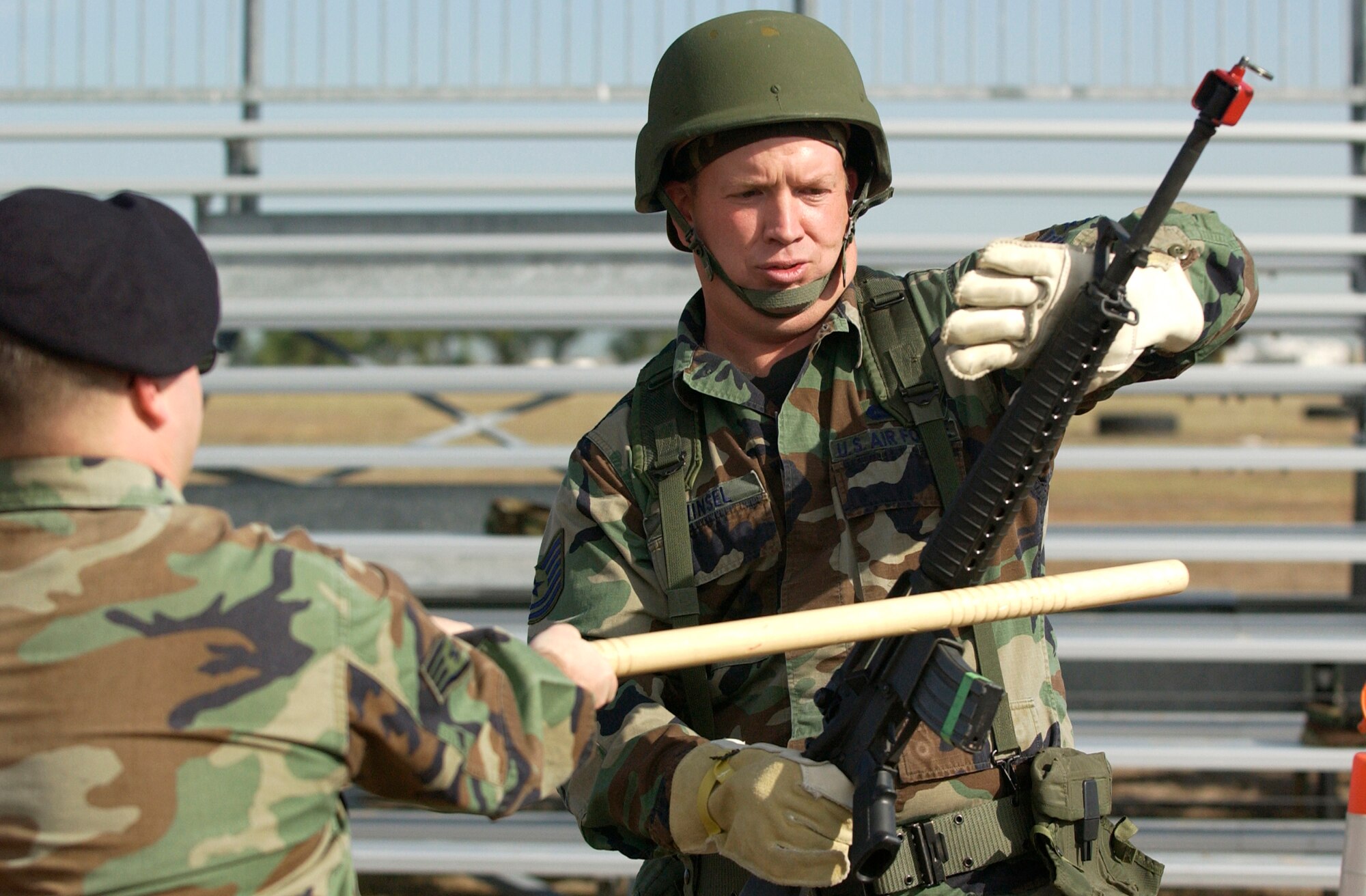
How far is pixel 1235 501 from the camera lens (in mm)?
16438

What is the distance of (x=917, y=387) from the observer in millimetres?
2230

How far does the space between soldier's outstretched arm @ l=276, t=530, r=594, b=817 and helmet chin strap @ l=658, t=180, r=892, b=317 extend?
2.98ft

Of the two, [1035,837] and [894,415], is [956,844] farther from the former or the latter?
[894,415]

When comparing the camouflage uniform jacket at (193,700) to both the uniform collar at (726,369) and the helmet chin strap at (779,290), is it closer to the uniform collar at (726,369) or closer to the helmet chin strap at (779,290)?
the uniform collar at (726,369)

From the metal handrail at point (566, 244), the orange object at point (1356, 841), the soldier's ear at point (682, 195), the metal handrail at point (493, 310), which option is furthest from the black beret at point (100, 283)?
the metal handrail at point (566, 244)

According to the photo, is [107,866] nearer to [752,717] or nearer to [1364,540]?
[752,717]

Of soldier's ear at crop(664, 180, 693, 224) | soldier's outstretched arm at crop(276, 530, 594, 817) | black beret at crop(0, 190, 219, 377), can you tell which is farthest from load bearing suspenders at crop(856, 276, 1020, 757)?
black beret at crop(0, 190, 219, 377)

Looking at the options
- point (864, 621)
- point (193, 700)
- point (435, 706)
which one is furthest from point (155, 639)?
point (864, 621)

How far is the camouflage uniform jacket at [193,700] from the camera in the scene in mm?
1350

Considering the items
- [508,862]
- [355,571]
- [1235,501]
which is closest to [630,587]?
[355,571]

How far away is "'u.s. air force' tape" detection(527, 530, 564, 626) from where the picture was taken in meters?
2.35

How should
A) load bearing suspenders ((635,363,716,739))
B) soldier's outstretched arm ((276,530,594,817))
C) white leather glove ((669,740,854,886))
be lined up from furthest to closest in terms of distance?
load bearing suspenders ((635,363,716,739)) → white leather glove ((669,740,854,886)) → soldier's outstretched arm ((276,530,594,817))

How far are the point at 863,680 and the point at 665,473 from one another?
48 cm

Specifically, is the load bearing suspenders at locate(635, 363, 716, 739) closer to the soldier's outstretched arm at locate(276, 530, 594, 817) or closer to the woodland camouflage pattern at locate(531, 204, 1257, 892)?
the woodland camouflage pattern at locate(531, 204, 1257, 892)
